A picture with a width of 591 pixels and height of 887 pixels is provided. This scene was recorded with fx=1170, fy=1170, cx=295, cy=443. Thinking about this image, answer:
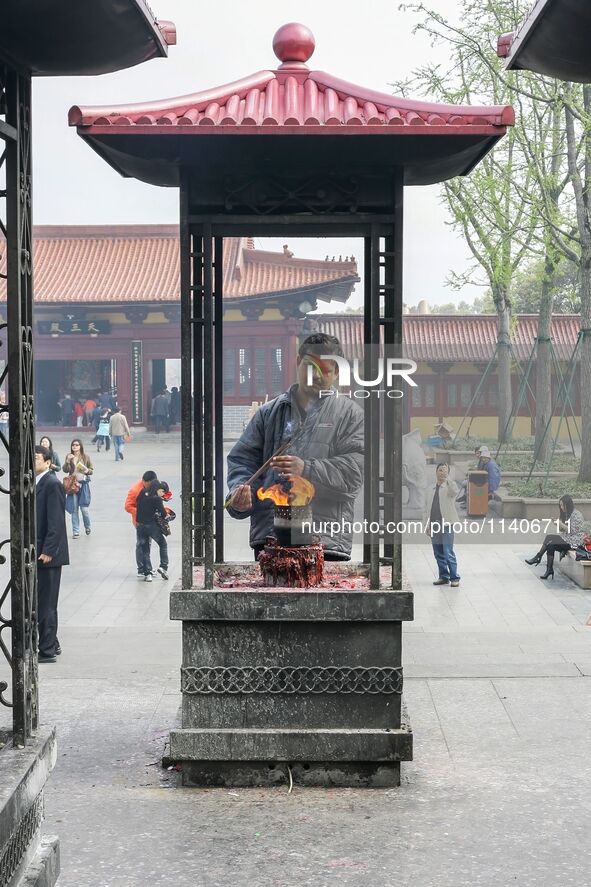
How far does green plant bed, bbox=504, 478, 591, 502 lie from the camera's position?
65.6ft

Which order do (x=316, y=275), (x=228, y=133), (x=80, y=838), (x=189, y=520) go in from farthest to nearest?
(x=316, y=275)
(x=189, y=520)
(x=228, y=133)
(x=80, y=838)

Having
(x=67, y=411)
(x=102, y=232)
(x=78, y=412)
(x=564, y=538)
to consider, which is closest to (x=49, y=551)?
(x=564, y=538)

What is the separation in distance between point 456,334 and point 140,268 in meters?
11.4

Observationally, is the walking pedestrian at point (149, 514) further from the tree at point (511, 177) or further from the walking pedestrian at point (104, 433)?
the walking pedestrian at point (104, 433)

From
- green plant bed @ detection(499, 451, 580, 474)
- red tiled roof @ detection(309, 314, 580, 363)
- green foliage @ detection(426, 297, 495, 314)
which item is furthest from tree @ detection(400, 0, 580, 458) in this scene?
green foliage @ detection(426, 297, 495, 314)

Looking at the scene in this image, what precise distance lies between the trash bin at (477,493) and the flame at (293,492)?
13.8 metres

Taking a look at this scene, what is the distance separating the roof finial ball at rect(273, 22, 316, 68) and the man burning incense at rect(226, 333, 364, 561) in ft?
5.36

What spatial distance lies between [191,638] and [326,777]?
1065mm

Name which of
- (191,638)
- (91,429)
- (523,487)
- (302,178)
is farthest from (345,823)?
(91,429)

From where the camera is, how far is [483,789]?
633 cm

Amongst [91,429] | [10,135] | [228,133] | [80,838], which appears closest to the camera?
[10,135]

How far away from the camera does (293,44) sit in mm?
6836

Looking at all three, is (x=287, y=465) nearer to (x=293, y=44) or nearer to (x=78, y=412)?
(x=293, y=44)

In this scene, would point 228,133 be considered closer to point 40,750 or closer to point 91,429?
point 40,750
